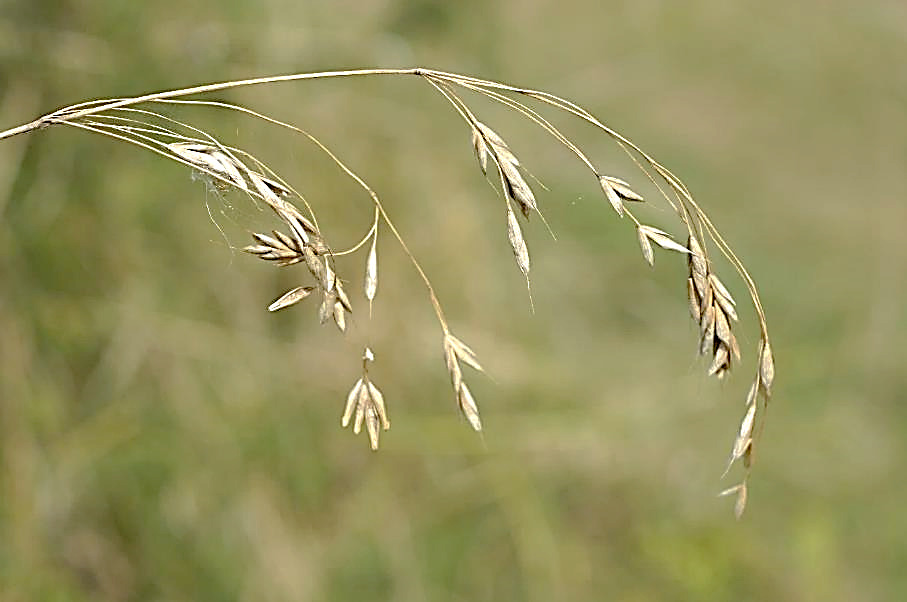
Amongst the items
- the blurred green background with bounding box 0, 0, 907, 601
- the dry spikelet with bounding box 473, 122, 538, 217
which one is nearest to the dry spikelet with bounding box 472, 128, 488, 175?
the dry spikelet with bounding box 473, 122, 538, 217

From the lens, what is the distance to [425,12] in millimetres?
1278

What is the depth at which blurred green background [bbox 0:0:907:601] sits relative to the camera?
3.10 feet

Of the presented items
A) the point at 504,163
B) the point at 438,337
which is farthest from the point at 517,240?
the point at 438,337

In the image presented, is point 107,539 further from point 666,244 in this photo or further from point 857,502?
point 857,502

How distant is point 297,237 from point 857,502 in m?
1.22

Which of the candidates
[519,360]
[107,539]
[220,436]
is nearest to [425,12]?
[519,360]

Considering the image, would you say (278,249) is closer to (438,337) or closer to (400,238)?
(400,238)

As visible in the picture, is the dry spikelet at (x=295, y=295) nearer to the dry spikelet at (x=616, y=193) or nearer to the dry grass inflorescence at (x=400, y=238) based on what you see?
the dry grass inflorescence at (x=400, y=238)

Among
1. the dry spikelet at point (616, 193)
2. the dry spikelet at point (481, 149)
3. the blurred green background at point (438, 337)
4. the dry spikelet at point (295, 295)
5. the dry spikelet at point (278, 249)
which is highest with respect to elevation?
the dry spikelet at point (481, 149)

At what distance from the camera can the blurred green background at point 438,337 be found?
945 millimetres

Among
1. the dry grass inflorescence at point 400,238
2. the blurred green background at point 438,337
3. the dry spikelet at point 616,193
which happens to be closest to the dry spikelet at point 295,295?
the dry grass inflorescence at point 400,238

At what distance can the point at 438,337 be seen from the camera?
123 cm

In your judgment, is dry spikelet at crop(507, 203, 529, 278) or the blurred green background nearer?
dry spikelet at crop(507, 203, 529, 278)

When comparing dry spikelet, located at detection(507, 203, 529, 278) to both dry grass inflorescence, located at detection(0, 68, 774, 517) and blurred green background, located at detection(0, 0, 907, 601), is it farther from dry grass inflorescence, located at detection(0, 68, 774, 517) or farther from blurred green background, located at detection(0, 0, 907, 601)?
blurred green background, located at detection(0, 0, 907, 601)
